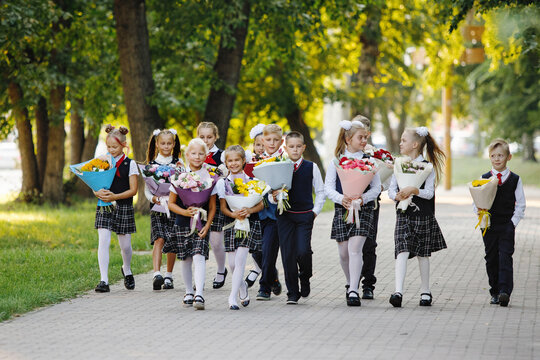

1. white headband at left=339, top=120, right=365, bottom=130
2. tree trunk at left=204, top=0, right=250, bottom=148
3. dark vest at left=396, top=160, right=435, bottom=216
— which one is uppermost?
tree trunk at left=204, top=0, right=250, bottom=148

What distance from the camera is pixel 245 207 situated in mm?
8523

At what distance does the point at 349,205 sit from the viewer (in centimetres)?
873

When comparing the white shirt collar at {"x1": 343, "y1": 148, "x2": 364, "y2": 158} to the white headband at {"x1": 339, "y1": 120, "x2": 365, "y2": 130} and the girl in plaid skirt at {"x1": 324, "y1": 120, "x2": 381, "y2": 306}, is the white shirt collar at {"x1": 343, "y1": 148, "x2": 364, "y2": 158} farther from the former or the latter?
the white headband at {"x1": 339, "y1": 120, "x2": 365, "y2": 130}

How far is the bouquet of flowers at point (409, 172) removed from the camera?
8.63 m

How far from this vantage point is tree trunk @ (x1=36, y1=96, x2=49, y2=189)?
2441 centimetres

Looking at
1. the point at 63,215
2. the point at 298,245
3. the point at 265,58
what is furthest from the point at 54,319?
the point at 265,58

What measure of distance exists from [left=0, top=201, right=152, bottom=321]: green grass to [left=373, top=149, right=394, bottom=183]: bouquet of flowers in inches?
139

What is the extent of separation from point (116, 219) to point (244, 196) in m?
2.03

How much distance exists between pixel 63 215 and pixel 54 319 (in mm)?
12352

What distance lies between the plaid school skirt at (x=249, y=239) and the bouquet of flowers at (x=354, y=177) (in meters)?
0.88

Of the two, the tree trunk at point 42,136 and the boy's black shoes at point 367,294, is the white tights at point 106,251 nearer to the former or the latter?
the boy's black shoes at point 367,294

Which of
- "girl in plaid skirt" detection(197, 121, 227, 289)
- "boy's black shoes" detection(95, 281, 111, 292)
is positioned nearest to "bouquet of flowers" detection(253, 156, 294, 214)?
"girl in plaid skirt" detection(197, 121, 227, 289)

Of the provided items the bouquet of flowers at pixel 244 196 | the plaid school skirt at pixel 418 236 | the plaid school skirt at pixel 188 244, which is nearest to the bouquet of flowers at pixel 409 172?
the plaid school skirt at pixel 418 236

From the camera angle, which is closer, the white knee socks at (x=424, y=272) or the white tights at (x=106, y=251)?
the white knee socks at (x=424, y=272)
